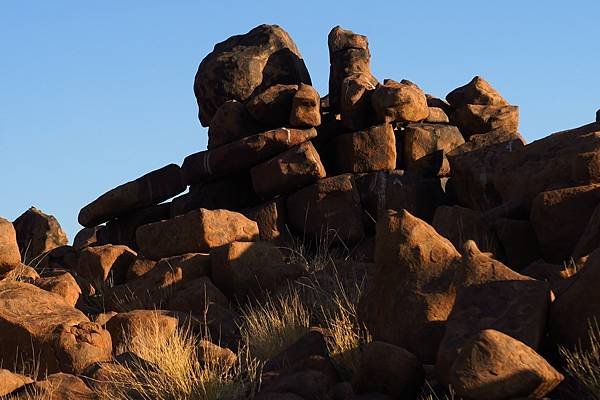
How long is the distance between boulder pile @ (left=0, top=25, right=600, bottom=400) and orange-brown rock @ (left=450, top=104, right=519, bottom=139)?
0.13ft

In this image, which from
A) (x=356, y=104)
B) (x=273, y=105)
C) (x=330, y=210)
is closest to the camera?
(x=330, y=210)

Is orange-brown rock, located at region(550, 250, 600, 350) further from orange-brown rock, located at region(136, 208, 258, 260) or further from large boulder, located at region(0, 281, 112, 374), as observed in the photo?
orange-brown rock, located at region(136, 208, 258, 260)

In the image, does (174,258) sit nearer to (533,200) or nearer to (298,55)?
(533,200)

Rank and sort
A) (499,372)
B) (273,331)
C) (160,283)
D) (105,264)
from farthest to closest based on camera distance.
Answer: (105,264) → (160,283) → (273,331) → (499,372)

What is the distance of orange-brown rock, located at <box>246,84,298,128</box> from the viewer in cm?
2267

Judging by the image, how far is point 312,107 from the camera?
22188mm

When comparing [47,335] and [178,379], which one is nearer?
[178,379]

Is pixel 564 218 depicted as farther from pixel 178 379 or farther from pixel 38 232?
pixel 38 232

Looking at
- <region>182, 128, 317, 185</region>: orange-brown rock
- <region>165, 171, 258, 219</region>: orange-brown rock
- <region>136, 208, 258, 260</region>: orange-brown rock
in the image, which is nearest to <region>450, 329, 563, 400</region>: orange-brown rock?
<region>136, 208, 258, 260</region>: orange-brown rock

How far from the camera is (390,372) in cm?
900

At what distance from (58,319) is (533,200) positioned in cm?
645

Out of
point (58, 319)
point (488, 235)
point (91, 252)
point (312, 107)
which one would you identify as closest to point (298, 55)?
point (312, 107)

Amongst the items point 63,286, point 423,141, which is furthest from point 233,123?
point 63,286

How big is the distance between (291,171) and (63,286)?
6616mm
